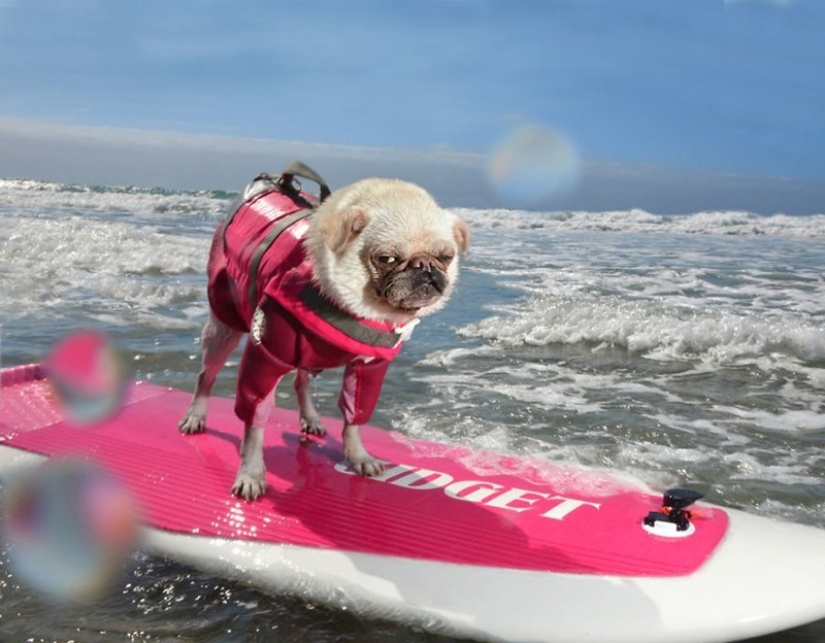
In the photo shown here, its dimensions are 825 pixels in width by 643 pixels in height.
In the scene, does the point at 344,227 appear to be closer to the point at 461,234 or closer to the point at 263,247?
the point at 461,234

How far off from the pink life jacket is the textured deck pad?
1.40 feet

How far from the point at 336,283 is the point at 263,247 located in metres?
0.62

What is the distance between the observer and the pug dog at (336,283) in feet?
8.98

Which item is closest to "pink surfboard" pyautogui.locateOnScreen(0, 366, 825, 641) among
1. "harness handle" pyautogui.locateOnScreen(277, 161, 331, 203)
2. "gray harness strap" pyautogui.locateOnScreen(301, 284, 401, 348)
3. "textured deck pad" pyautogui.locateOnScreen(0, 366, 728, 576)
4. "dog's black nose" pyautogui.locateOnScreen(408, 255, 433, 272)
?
"textured deck pad" pyautogui.locateOnScreen(0, 366, 728, 576)

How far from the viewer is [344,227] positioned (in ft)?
8.98

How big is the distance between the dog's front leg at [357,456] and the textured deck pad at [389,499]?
Answer: 0.05 metres

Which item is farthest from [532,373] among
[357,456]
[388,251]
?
[388,251]

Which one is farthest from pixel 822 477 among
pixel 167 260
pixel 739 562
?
pixel 167 260

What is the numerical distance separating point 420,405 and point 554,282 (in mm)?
7209

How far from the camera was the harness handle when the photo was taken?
3582 mm

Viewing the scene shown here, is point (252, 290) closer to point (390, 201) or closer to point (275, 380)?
point (275, 380)

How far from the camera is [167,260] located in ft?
42.0

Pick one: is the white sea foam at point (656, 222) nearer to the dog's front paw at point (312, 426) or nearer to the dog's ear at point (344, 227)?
the dog's front paw at point (312, 426)

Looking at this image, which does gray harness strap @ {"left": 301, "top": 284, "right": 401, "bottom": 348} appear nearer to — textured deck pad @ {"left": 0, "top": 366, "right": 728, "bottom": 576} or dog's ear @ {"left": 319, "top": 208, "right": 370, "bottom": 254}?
dog's ear @ {"left": 319, "top": 208, "right": 370, "bottom": 254}
